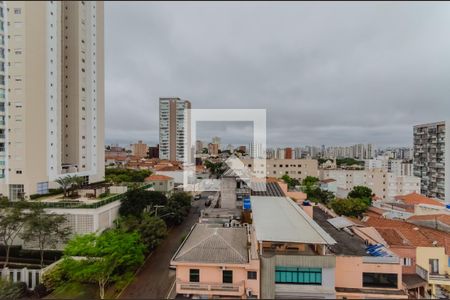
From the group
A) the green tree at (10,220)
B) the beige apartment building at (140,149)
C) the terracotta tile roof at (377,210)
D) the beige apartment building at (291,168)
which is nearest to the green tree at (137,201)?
the green tree at (10,220)

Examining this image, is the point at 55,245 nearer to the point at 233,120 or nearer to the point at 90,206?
the point at 90,206

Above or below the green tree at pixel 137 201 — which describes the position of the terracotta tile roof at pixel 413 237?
below

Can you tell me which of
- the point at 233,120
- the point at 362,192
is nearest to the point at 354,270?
the point at 233,120

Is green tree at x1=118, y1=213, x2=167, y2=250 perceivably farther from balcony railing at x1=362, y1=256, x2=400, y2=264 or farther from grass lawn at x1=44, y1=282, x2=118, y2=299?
balcony railing at x1=362, y1=256, x2=400, y2=264

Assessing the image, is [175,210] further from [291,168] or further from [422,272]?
[291,168]

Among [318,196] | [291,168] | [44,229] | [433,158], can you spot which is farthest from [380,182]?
[44,229]

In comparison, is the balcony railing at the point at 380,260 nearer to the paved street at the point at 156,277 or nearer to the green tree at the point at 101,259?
the paved street at the point at 156,277
